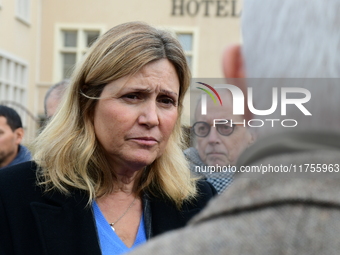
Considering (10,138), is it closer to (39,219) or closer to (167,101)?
(167,101)

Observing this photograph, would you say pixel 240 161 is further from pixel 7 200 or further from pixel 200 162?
pixel 200 162

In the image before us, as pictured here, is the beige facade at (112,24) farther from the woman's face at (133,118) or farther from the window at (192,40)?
the woman's face at (133,118)

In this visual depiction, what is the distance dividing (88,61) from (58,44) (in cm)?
2193

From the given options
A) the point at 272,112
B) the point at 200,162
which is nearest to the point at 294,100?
the point at 272,112

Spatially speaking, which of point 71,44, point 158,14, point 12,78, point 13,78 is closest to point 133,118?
point 12,78

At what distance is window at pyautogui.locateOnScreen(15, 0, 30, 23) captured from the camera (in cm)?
2195

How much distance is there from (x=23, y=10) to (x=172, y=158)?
20.6 meters

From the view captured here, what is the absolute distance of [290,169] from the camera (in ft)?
2.96

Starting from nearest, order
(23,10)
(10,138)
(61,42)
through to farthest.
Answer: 1. (10,138)
2. (23,10)
3. (61,42)

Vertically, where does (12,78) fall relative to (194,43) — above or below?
below

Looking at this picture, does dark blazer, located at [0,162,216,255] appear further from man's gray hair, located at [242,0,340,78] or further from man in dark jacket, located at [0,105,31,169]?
man in dark jacket, located at [0,105,31,169]

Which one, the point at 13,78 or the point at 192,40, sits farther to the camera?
the point at 192,40

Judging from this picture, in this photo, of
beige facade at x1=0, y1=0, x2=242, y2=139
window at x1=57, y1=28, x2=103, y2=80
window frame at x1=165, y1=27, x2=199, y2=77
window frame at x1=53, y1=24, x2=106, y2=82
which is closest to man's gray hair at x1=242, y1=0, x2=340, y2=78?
beige facade at x1=0, y1=0, x2=242, y2=139

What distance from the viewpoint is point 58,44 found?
24.0 metres
